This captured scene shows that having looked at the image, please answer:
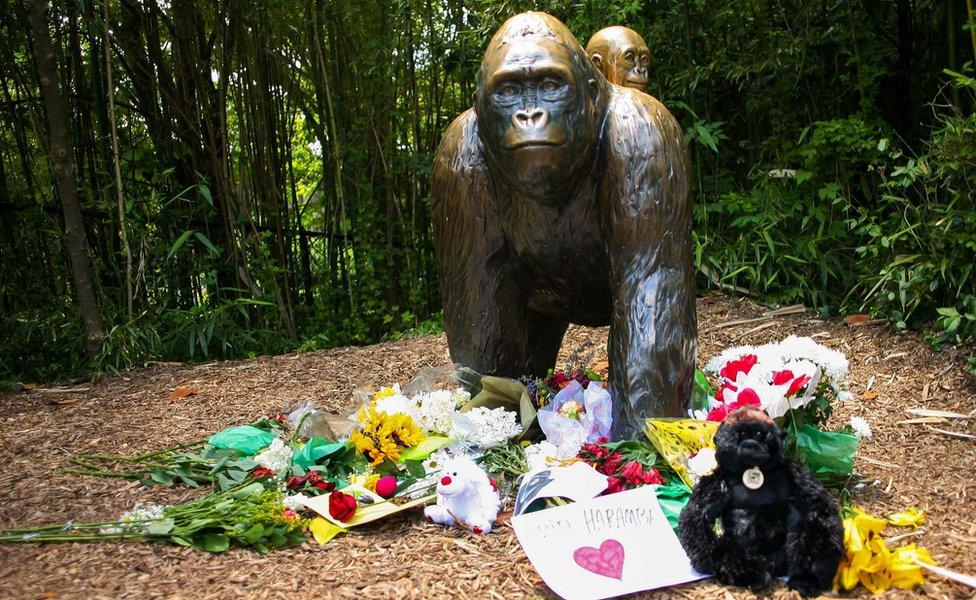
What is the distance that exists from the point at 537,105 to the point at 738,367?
0.91 meters

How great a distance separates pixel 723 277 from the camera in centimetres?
515

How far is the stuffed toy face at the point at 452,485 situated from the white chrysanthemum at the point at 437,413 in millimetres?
455

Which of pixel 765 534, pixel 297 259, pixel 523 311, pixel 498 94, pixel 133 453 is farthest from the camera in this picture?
pixel 297 259

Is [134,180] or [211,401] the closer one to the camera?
[211,401]

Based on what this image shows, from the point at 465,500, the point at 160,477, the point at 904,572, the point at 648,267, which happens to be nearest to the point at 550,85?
the point at 648,267

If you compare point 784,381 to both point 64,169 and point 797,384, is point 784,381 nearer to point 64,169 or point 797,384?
point 797,384

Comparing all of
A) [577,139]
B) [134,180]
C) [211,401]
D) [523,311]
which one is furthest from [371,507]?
[134,180]

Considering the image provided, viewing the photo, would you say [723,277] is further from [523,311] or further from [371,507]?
[371,507]

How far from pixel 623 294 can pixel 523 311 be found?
0.52 m

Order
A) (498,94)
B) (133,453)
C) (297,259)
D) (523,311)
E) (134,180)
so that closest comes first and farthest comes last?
1. (498,94)
2. (523,311)
3. (133,453)
4. (134,180)
5. (297,259)

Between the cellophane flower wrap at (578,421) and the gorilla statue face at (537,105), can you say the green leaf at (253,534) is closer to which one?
the cellophane flower wrap at (578,421)

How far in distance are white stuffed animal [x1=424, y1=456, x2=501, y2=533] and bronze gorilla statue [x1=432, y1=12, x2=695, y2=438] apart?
45cm

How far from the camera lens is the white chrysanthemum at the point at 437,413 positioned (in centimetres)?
284

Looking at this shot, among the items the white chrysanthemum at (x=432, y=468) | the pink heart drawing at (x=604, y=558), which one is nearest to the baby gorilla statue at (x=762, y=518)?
the pink heart drawing at (x=604, y=558)
